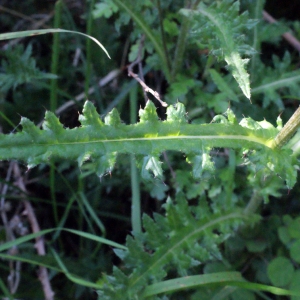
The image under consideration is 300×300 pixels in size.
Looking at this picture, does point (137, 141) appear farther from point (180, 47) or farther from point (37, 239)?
point (37, 239)

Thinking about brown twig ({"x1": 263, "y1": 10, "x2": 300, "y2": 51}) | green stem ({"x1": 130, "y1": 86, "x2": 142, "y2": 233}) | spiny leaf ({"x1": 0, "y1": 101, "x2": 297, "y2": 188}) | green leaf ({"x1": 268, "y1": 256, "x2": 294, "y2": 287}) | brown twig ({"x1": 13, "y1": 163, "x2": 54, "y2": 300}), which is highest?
brown twig ({"x1": 263, "y1": 10, "x2": 300, "y2": 51})

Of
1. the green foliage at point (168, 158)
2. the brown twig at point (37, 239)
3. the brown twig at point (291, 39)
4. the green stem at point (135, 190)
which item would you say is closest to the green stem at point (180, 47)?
the green foliage at point (168, 158)

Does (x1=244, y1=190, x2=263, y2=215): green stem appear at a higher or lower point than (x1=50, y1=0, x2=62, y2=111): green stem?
lower

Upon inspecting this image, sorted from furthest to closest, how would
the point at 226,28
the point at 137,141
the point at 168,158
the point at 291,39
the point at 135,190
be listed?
the point at 291,39
the point at 168,158
the point at 135,190
the point at 226,28
the point at 137,141

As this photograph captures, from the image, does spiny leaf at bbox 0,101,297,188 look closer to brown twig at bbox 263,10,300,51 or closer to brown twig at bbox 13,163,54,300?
brown twig at bbox 13,163,54,300

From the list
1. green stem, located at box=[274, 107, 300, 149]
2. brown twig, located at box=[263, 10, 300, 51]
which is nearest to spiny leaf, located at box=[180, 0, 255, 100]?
green stem, located at box=[274, 107, 300, 149]

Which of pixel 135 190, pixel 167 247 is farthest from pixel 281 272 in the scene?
pixel 135 190

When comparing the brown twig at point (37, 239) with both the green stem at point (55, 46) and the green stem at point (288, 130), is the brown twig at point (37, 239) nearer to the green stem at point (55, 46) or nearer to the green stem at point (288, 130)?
the green stem at point (55, 46)
